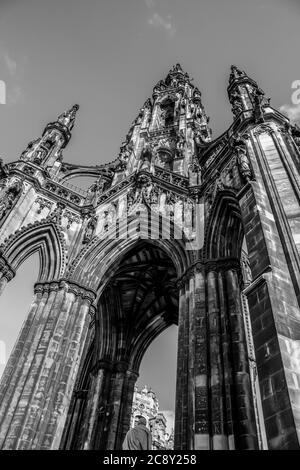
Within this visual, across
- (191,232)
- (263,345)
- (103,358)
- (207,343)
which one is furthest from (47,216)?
(263,345)

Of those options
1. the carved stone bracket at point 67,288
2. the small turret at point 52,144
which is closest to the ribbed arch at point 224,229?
the carved stone bracket at point 67,288

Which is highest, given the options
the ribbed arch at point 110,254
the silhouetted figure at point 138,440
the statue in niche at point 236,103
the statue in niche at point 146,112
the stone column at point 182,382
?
the statue in niche at point 146,112

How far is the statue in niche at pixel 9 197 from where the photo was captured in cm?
1166

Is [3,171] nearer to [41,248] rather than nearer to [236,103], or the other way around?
[41,248]

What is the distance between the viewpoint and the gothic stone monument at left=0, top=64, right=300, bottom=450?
21.5 feet

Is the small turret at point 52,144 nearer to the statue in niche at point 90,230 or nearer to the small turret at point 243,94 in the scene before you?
the statue in niche at point 90,230

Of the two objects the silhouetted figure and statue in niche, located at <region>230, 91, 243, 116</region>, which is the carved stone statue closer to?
statue in niche, located at <region>230, 91, 243, 116</region>

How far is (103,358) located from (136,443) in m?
9.93

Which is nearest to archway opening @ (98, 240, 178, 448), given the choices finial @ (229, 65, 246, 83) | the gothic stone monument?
the gothic stone monument

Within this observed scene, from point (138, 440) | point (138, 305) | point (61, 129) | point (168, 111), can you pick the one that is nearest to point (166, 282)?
point (138, 305)

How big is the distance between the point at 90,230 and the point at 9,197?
9.77ft

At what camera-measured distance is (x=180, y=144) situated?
17.7 metres

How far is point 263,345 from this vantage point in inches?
215

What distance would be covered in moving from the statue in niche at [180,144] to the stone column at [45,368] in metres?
8.95
